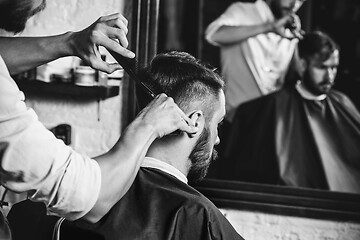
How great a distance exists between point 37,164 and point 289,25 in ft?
6.95

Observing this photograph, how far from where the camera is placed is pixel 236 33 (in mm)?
3074

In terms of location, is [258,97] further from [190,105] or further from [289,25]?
[190,105]

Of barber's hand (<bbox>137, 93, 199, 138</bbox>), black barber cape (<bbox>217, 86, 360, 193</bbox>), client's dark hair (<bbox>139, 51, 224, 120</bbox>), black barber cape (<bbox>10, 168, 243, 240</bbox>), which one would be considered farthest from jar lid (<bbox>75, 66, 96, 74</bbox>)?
barber's hand (<bbox>137, 93, 199, 138</bbox>)

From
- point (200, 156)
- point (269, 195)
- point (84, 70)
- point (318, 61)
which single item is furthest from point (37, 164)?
point (318, 61)

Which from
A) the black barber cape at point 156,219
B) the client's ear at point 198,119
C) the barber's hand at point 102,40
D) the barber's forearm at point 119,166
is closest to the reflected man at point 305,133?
the client's ear at point 198,119

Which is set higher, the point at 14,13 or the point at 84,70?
the point at 14,13

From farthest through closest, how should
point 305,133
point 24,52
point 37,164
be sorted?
1. point 305,133
2. point 24,52
3. point 37,164

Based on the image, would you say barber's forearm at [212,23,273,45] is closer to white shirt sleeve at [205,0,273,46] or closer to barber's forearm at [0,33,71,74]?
white shirt sleeve at [205,0,273,46]

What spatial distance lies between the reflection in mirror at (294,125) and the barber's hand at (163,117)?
1626 millimetres

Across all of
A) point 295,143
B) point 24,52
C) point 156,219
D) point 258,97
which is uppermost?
point 24,52

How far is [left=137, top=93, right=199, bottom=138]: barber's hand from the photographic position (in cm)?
140

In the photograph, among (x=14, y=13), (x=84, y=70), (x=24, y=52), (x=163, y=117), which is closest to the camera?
(x=163, y=117)

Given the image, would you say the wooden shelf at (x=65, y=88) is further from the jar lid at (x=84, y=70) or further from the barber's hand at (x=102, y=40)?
the barber's hand at (x=102, y=40)

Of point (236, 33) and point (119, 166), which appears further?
point (236, 33)
